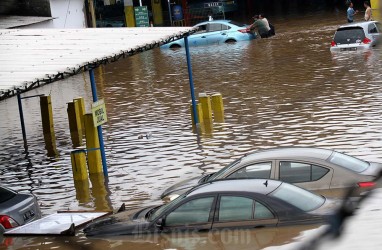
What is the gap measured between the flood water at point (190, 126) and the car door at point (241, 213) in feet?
0.48

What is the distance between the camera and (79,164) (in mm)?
15781

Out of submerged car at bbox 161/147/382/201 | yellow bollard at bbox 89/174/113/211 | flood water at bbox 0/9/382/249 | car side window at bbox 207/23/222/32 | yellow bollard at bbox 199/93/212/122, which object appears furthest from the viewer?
car side window at bbox 207/23/222/32

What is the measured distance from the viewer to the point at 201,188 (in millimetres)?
9938

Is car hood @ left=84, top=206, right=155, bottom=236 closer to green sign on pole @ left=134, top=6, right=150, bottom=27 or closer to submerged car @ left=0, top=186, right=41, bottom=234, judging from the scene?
submerged car @ left=0, top=186, right=41, bottom=234

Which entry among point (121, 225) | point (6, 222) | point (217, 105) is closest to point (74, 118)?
point (217, 105)

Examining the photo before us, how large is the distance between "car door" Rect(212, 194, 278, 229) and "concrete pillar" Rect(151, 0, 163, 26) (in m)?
42.3

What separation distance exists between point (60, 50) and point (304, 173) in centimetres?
787

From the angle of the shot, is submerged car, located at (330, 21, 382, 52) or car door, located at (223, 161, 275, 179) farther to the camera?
submerged car, located at (330, 21, 382, 52)

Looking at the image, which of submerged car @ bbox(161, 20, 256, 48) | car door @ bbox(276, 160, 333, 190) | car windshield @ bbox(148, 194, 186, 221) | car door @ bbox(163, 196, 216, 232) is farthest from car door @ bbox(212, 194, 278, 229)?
submerged car @ bbox(161, 20, 256, 48)

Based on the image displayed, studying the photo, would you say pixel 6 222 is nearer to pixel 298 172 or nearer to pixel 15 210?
pixel 15 210

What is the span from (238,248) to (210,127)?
36.0ft

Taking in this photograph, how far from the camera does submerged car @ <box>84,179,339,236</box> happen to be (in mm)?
9320

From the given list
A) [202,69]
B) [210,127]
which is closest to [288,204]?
[210,127]

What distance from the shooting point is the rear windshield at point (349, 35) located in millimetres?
29719
